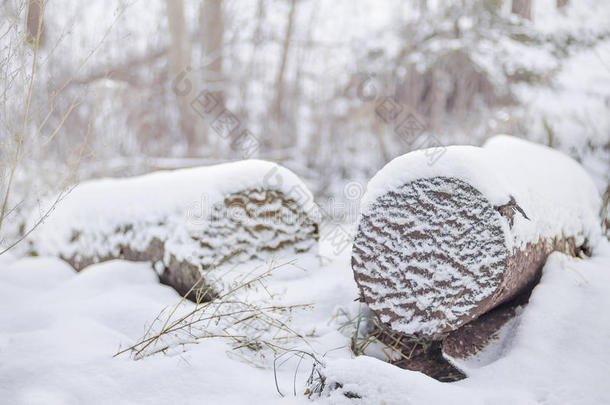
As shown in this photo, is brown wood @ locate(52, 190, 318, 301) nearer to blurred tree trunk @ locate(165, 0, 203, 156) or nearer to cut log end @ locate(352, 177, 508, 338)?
cut log end @ locate(352, 177, 508, 338)

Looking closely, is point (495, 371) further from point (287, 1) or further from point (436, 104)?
point (287, 1)

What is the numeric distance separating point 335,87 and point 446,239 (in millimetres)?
6123

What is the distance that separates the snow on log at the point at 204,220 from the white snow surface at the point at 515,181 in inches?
28.3

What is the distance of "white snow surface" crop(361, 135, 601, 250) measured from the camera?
1.83 meters

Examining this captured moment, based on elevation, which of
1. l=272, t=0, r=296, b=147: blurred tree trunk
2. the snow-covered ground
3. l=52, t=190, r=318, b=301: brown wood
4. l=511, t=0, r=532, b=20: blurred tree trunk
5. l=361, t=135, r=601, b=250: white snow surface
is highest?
l=511, t=0, r=532, b=20: blurred tree trunk

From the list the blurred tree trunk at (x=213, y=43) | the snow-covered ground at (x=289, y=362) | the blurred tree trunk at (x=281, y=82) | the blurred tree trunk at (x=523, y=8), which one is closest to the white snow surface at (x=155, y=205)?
the snow-covered ground at (x=289, y=362)

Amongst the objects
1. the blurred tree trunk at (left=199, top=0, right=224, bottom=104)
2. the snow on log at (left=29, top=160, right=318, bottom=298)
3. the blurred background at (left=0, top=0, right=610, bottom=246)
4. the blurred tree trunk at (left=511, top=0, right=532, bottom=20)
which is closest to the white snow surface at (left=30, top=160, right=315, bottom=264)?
the snow on log at (left=29, top=160, right=318, bottom=298)

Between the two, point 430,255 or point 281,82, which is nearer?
point 430,255

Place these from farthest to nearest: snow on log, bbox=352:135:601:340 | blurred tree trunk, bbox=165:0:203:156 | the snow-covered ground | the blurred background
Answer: blurred tree trunk, bbox=165:0:203:156
the blurred background
snow on log, bbox=352:135:601:340
the snow-covered ground

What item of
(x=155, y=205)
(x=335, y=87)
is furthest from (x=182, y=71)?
(x=155, y=205)

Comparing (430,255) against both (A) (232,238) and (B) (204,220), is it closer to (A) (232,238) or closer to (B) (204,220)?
(A) (232,238)

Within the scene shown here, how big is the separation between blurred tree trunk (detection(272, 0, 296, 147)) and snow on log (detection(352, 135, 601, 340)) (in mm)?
6000

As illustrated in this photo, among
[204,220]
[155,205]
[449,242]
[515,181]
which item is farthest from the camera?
[155,205]

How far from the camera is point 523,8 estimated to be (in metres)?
6.77
